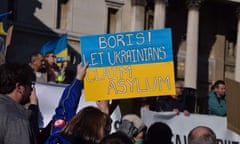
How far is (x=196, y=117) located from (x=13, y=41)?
15.2 meters

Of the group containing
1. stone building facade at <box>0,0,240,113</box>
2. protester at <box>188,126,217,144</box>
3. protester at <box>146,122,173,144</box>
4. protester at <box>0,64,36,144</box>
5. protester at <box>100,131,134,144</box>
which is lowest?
protester at <box>146,122,173,144</box>

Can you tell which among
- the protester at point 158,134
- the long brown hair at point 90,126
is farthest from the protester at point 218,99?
the long brown hair at point 90,126

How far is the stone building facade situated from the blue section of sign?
13.2 m

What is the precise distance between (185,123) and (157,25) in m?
17.3

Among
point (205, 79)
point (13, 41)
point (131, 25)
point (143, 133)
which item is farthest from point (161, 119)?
point (205, 79)

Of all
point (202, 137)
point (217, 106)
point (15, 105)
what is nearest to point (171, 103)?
point (217, 106)

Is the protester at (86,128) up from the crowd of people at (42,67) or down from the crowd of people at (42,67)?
down

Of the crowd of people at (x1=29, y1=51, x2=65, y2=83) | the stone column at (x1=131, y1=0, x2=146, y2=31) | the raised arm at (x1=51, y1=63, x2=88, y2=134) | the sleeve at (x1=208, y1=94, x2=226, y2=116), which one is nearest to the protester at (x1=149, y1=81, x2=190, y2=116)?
the sleeve at (x1=208, y1=94, x2=226, y2=116)

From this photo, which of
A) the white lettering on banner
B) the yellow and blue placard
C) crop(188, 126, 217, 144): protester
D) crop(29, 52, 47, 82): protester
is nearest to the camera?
crop(188, 126, 217, 144): protester

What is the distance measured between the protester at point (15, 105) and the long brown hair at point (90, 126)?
0.44 meters

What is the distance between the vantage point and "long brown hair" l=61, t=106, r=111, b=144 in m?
5.16

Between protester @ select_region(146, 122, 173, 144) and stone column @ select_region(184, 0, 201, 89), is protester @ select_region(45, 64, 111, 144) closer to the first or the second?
protester @ select_region(146, 122, 173, 144)

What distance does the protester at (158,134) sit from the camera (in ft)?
26.4

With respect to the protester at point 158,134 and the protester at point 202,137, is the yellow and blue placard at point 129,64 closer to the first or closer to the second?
the protester at point 158,134
